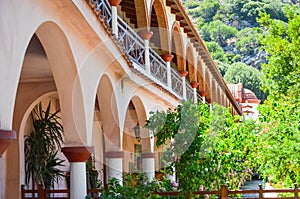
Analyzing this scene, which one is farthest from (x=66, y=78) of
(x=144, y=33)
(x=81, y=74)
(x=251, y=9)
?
(x=251, y=9)

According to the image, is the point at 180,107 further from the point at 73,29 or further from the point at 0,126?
the point at 0,126

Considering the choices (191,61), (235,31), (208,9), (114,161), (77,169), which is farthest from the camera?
(208,9)

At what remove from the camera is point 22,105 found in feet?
35.4

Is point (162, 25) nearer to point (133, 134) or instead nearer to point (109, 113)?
point (133, 134)

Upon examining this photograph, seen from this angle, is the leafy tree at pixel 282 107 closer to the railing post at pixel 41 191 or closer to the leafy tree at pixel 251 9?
the railing post at pixel 41 191

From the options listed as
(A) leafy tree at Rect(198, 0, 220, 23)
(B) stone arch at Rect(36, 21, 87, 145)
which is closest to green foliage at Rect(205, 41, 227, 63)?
(A) leafy tree at Rect(198, 0, 220, 23)

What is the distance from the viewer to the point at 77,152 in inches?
301

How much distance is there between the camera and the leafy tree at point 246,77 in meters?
71.4

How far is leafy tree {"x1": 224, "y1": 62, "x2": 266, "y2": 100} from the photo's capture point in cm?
7143

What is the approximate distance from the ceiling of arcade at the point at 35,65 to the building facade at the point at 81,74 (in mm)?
17

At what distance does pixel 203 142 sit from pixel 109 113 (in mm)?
2293

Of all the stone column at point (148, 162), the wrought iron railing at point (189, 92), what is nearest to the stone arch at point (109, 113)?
the stone column at point (148, 162)

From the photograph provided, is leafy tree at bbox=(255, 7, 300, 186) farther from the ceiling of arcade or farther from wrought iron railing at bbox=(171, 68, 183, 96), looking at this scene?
the ceiling of arcade

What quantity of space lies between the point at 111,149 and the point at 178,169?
1.53 metres
